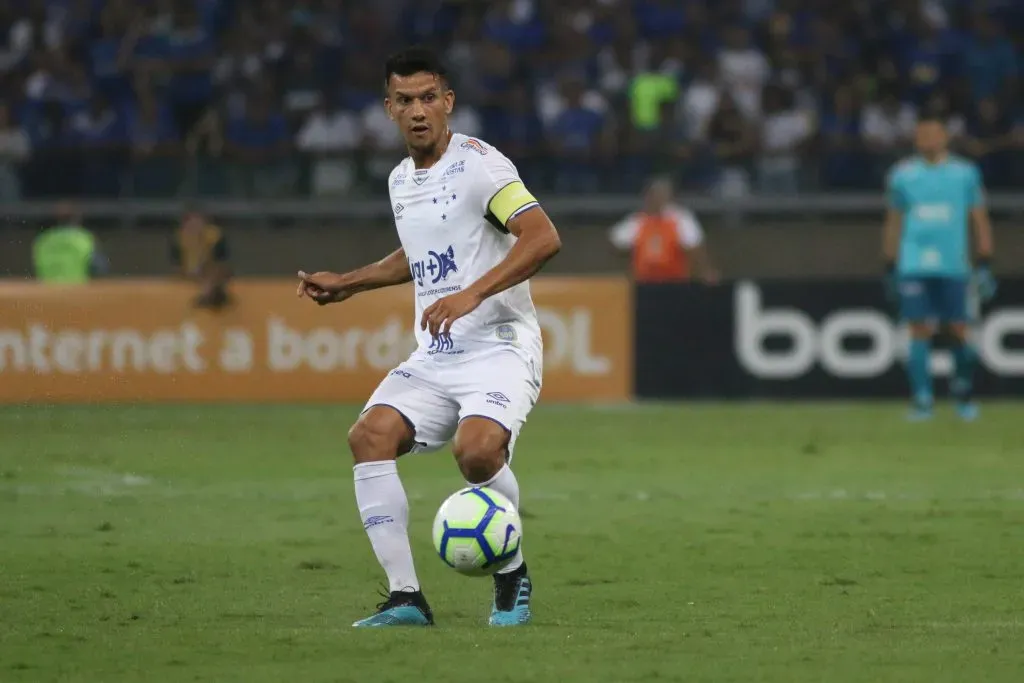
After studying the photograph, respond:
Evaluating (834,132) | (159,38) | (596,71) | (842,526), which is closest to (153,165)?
(159,38)

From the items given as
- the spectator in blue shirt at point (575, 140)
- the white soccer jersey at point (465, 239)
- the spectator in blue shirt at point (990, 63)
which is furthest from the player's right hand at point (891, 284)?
the white soccer jersey at point (465, 239)

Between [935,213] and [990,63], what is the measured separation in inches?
239

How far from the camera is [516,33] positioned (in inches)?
823

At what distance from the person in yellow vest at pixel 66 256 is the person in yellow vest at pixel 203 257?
0.87 metres

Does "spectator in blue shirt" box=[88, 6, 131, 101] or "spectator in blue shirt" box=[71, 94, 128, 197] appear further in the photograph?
"spectator in blue shirt" box=[88, 6, 131, 101]

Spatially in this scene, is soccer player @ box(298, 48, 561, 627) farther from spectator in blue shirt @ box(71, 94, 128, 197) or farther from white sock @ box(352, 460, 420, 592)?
spectator in blue shirt @ box(71, 94, 128, 197)

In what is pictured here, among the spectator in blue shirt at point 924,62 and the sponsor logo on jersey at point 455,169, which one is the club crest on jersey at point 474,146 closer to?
the sponsor logo on jersey at point 455,169

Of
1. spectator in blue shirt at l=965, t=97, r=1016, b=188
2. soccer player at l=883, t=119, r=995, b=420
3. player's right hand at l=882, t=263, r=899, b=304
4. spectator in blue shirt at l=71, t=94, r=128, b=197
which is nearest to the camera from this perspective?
soccer player at l=883, t=119, r=995, b=420

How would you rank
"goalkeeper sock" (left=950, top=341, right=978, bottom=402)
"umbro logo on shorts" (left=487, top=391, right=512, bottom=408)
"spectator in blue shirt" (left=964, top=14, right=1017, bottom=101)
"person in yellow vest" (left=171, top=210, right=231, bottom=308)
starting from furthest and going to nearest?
1. "spectator in blue shirt" (left=964, top=14, right=1017, bottom=101)
2. "person in yellow vest" (left=171, top=210, right=231, bottom=308)
3. "goalkeeper sock" (left=950, top=341, right=978, bottom=402)
4. "umbro logo on shorts" (left=487, top=391, right=512, bottom=408)

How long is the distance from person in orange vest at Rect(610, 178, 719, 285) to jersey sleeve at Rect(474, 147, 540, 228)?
11.7 m

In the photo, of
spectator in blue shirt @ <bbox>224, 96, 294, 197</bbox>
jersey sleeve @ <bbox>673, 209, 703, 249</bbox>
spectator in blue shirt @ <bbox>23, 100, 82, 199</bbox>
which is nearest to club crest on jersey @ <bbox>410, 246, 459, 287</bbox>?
jersey sleeve @ <bbox>673, 209, 703, 249</bbox>

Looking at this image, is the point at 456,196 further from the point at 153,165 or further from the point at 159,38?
the point at 159,38

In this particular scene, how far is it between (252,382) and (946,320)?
6435mm

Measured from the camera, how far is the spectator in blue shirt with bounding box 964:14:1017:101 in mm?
20031
